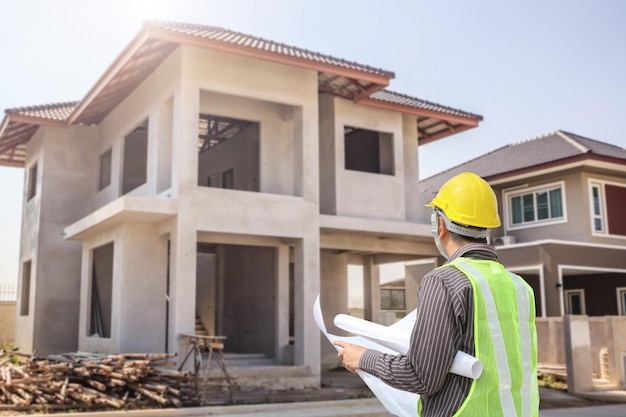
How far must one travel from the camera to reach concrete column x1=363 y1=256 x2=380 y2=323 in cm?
2217

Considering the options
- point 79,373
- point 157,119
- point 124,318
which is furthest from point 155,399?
point 157,119

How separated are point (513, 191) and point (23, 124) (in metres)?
16.0

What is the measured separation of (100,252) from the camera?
63.3ft

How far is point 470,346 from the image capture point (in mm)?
2338

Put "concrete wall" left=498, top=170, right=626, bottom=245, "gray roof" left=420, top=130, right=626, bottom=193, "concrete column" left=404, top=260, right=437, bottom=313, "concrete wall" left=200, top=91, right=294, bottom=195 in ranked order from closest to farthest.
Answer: "concrete wall" left=200, top=91, right=294, bottom=195 → "concrete wall" left=498, top=170, right=626, bottom=245 → "gray roof" left=420, top=130, right=626, bottom=193 → "concrete column" left=404, top=260, right=437, bottom=313

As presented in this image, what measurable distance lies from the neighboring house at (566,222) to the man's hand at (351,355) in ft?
63.7

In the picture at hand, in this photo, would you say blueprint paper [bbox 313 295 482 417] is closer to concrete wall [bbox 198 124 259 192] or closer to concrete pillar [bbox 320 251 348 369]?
concrete wall [bbox 198 124 259 192]

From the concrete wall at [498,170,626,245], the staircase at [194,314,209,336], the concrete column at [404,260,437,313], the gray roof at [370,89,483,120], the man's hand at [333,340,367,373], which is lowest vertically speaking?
the staircase at [194,314,209,336]

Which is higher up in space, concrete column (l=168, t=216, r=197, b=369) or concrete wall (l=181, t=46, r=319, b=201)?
concrete wall (l=181, t=46, r=319, b=201)

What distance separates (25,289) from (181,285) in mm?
10651

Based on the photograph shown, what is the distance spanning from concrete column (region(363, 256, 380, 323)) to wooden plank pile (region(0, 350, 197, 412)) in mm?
10136

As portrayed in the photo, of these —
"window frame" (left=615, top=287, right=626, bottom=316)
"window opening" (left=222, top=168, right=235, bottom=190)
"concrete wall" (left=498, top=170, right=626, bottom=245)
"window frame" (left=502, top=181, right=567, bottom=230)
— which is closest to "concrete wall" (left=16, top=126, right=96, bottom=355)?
"window opening" (left=222, top=168, right=235, bottom=190)

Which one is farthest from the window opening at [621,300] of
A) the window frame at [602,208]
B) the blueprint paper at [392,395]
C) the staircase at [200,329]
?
the blueprint paper at [392,395]

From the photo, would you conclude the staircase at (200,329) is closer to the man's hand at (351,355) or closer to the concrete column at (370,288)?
the concrete column at (370,288)
